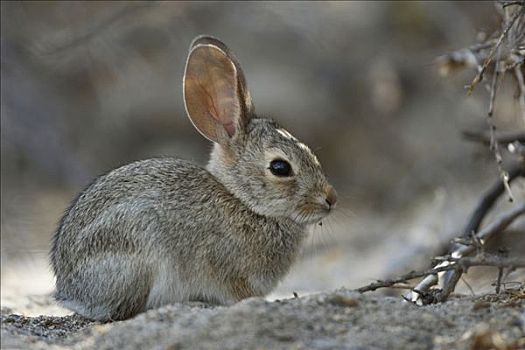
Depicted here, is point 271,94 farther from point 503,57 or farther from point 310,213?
point 310,213

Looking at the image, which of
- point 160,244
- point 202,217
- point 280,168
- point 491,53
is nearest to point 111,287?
point 160,244

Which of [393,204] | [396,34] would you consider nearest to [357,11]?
[396,34]

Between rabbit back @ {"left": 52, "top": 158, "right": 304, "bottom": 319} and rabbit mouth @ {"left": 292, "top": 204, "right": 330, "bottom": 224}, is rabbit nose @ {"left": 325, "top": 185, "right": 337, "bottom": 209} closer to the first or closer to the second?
rabbit mouth @ {"left": 292, "top": 204, "right": 330, "bottom": 224}

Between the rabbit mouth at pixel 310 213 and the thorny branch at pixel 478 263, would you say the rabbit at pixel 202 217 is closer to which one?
the rabbit mouth at pixel 310 213

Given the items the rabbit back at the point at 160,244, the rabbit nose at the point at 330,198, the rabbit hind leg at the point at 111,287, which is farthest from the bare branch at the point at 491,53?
the rabbit hind leg at the point at 111,287

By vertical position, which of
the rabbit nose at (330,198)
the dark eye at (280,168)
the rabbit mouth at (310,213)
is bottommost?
the rabbit mouth at (310,213)

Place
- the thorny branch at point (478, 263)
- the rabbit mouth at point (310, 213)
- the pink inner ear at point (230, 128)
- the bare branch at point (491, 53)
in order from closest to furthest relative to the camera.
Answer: the thorny branch at point (478, 263), the bare branch at point (491, 53), the rabbit mouth at point (310, 213), the pink inner ear at point (230, 128)

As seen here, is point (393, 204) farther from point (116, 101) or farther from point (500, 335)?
point (500, 335)
